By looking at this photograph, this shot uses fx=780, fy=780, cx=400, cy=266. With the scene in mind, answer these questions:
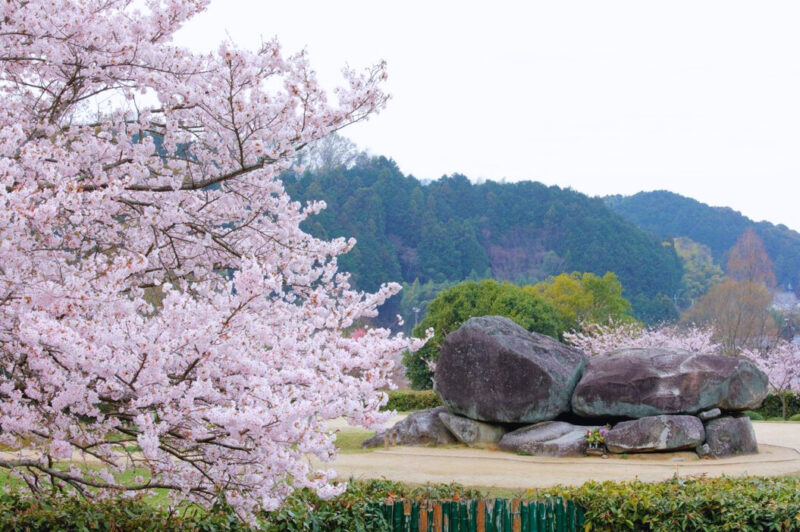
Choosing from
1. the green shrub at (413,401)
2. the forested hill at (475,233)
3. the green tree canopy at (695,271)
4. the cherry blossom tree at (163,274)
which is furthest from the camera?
the green tree canopy at (695,271)

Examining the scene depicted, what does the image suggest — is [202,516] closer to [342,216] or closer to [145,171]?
[145,171]

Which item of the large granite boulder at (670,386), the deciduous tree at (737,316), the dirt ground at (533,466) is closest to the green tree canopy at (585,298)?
the deciduous tree at (737,316)

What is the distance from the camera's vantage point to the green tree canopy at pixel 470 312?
2816 cm

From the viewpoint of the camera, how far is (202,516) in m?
5.29

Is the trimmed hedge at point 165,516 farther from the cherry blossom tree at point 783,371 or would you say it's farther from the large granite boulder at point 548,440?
the cherry blossom tree at point 783,371

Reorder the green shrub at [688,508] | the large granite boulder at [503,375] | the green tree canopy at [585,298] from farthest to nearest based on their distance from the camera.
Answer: the green tree canopy at [585,298] → the large granite boulder at [503,375] → the green shrub at [688,508]

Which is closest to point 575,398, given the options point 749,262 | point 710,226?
point 749,262

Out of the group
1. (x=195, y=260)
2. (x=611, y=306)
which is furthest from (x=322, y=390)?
(x=611, y=306)

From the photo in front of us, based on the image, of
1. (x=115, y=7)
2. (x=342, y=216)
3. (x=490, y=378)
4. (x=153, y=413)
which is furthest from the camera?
(x=342, y=216)

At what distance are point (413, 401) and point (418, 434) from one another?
26.9 ft

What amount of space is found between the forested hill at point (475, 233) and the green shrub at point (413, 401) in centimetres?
3118

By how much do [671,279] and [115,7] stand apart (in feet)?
227

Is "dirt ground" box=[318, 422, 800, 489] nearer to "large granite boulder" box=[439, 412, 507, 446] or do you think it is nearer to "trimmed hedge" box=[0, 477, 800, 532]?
"large granite boulder" box=[439, 412, 507, 446]

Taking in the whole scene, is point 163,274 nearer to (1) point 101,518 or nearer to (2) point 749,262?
(1) point 101,518
